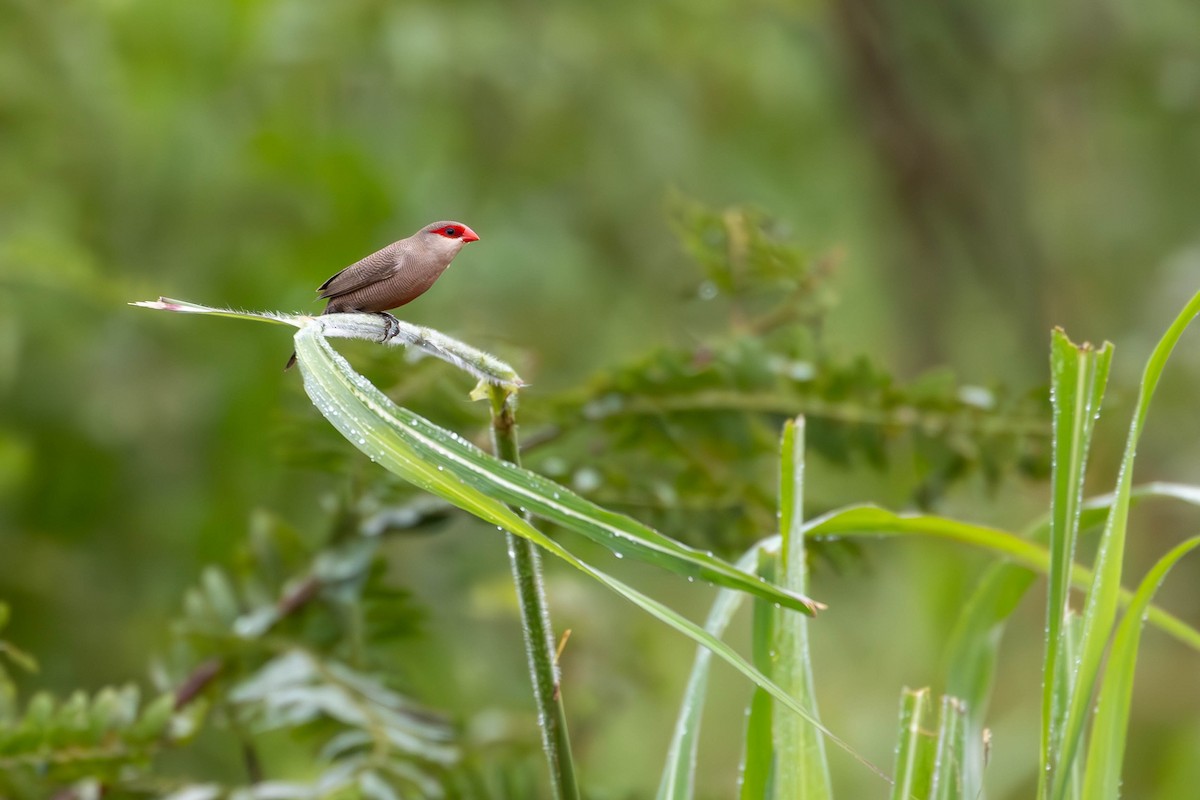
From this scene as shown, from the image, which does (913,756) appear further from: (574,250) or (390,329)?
(574,250)

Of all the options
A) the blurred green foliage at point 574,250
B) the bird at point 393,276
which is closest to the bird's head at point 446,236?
the bird at point 393,276

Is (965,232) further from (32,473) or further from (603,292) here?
(32,473)

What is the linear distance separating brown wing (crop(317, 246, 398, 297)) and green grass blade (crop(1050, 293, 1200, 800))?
0.27m

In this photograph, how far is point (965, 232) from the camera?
1897 millimetres

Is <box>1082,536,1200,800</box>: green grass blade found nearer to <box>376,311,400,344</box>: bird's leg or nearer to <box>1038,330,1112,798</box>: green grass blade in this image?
<box>1038,330,1112,798</box>: green grass blade

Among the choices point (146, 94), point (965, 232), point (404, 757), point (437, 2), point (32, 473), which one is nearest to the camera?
point (404, 757)

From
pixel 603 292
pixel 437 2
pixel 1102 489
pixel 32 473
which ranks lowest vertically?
pixel 32 473

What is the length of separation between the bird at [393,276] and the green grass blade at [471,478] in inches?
4.2

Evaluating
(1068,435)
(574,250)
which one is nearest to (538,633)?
(1068,435)

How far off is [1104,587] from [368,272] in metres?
0.29

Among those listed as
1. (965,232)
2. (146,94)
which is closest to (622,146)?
(965,232)

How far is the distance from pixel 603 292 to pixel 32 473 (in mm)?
851

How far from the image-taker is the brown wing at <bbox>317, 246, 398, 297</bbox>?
439 millimetres

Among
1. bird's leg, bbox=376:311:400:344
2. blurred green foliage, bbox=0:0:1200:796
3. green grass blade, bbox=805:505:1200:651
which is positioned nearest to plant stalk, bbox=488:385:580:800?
bird's leg, bbox=376:311:400:344
